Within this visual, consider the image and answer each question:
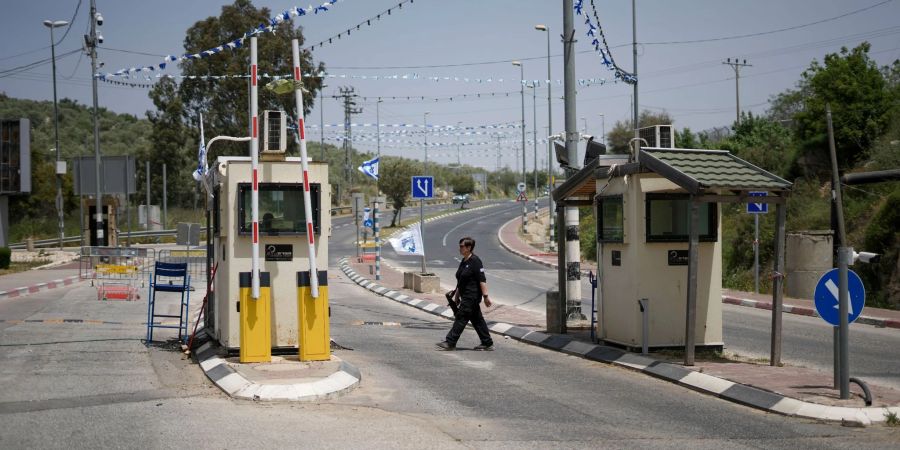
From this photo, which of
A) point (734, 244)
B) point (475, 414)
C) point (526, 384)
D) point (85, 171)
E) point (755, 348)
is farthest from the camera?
point (85, 171)

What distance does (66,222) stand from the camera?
67.1m

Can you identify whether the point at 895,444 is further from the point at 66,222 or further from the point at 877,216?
the point at 66,222

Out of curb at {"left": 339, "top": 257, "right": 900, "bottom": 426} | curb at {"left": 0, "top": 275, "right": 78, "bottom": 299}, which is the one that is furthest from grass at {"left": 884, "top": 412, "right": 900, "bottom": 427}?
curb at {"left": 0, "top": 275, "right": 78, "bottom": 299}

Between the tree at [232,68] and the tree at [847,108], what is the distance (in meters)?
28.1

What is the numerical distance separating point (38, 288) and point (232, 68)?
91.2 feet

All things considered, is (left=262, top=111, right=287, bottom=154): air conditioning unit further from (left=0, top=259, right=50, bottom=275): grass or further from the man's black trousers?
(left=0, top=259, right=50, bottom=275): grass

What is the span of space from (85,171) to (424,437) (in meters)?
34.3

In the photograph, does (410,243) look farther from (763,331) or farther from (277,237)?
(277,237)

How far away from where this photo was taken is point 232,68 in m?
52.2

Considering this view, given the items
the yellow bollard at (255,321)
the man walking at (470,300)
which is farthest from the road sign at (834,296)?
the yellow bollard at (255,321)

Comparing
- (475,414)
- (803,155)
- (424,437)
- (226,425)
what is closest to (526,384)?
(475,414)

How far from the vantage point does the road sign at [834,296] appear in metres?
8.72

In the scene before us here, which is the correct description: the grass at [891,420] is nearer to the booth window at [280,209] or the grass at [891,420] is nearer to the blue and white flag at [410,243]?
the booth window at [280,209]

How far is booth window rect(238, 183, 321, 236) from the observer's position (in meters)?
11.1
